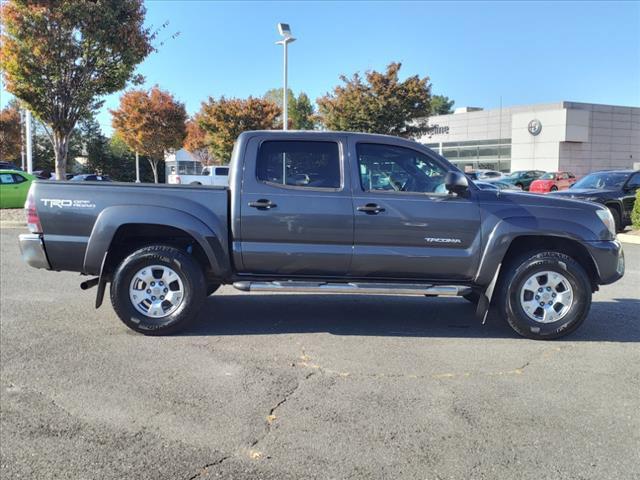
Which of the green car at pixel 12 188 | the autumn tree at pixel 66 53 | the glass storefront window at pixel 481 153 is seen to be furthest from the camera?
the glass storefront window at pixel 481 153

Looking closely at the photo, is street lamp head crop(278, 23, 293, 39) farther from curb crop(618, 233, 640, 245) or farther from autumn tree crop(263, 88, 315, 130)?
autumn tree crop(263, 88, 315, 130)

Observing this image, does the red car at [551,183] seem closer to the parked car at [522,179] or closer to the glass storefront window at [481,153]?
the parked car at [522,179]

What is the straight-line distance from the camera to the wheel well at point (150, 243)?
5582 mm

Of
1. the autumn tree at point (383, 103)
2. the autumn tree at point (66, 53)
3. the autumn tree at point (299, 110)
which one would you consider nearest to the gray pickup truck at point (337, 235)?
the autumn tree at point (66, 53)

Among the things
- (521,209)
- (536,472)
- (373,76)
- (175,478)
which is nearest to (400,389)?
(536,472)

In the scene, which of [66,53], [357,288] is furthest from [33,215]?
[66,53]

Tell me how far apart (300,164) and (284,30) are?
16171mm

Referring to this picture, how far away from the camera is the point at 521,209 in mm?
5430

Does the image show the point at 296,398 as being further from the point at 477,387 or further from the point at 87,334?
the point at 87,334

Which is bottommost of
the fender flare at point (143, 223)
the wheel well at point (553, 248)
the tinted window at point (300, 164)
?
the wheel well at point (553, 248)

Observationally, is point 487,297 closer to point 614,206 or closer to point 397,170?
point 397,170

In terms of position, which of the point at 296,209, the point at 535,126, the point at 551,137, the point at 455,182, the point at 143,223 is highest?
the point at 535,126

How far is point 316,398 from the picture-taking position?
4.07 metres

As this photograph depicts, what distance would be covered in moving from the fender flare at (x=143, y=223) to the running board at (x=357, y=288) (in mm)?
570
